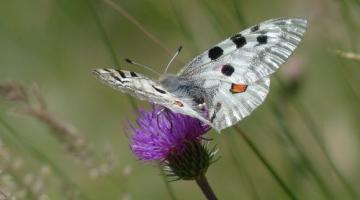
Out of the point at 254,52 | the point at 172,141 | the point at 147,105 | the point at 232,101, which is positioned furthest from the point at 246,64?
the point at 147,105

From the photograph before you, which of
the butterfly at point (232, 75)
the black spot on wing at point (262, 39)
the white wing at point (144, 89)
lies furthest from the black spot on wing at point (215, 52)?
the white wing at point (144, 89)

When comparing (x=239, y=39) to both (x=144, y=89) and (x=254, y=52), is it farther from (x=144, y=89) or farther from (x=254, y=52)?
(x=144, y=89)

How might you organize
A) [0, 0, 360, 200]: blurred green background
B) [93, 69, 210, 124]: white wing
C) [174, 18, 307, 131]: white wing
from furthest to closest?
[0, 0, 360, 200]: blurred green background → [174, 18, 307, 131]: white wing → [93, 69, 210, 124]: white wing

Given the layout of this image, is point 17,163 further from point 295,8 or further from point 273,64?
point 295,8

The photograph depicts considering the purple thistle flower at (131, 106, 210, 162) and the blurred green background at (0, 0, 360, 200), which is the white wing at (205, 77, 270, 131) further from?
the blurred green background at (0, 0, 360, 200)

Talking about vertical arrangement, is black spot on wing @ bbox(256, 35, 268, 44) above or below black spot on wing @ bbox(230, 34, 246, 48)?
below

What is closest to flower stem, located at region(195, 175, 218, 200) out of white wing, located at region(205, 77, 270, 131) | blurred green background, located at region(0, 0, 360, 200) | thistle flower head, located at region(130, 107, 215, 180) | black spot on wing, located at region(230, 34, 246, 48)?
thistle flower head, located at region(130, 107, 215, 180)

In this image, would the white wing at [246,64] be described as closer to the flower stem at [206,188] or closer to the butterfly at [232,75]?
the butterfly at [232,75]

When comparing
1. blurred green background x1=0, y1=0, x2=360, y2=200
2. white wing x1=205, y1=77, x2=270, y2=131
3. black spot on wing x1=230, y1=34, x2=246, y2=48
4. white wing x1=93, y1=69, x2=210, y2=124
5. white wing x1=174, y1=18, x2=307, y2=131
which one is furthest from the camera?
blurred green background x1=0, y1=0, x2=360, y2=200
